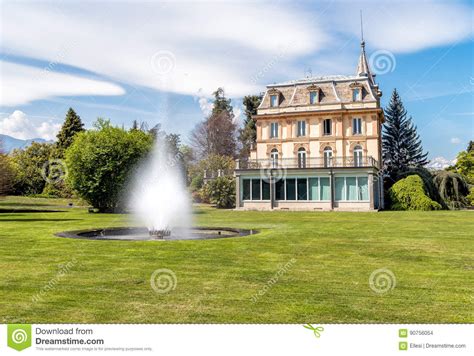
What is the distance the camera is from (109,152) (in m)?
36.2

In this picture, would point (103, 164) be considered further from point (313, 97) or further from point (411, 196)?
point (411, 196)

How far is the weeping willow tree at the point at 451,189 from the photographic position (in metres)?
40.8

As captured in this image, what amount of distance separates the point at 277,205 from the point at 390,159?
1029 inches

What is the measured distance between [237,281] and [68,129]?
55424 mm

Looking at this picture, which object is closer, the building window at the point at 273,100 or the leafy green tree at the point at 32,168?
the building window at the point at 273,100

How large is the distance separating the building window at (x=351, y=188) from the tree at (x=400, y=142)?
74.2 ft

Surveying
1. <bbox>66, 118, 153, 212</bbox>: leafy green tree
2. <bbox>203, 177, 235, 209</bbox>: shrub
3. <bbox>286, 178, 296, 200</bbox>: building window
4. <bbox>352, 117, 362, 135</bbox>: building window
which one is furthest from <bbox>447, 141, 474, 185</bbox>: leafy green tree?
<bbox>66, 118, 153, 212</bbox>: leafy green tree

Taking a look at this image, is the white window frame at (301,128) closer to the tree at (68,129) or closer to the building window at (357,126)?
the building window at (357,126)

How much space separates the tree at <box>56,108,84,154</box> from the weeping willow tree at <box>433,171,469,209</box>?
42531mm

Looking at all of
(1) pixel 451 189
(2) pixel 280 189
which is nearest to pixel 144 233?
(2) pixel 280 189

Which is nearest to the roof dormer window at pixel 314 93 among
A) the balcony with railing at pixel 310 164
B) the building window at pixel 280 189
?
the balcony with railing at pixel 310 164

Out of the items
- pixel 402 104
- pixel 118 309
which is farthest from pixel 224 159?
pixel 118 309

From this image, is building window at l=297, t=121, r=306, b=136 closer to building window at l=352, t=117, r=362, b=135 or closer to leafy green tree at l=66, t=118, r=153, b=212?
building window at l=352, t=117, r=362, b=135
